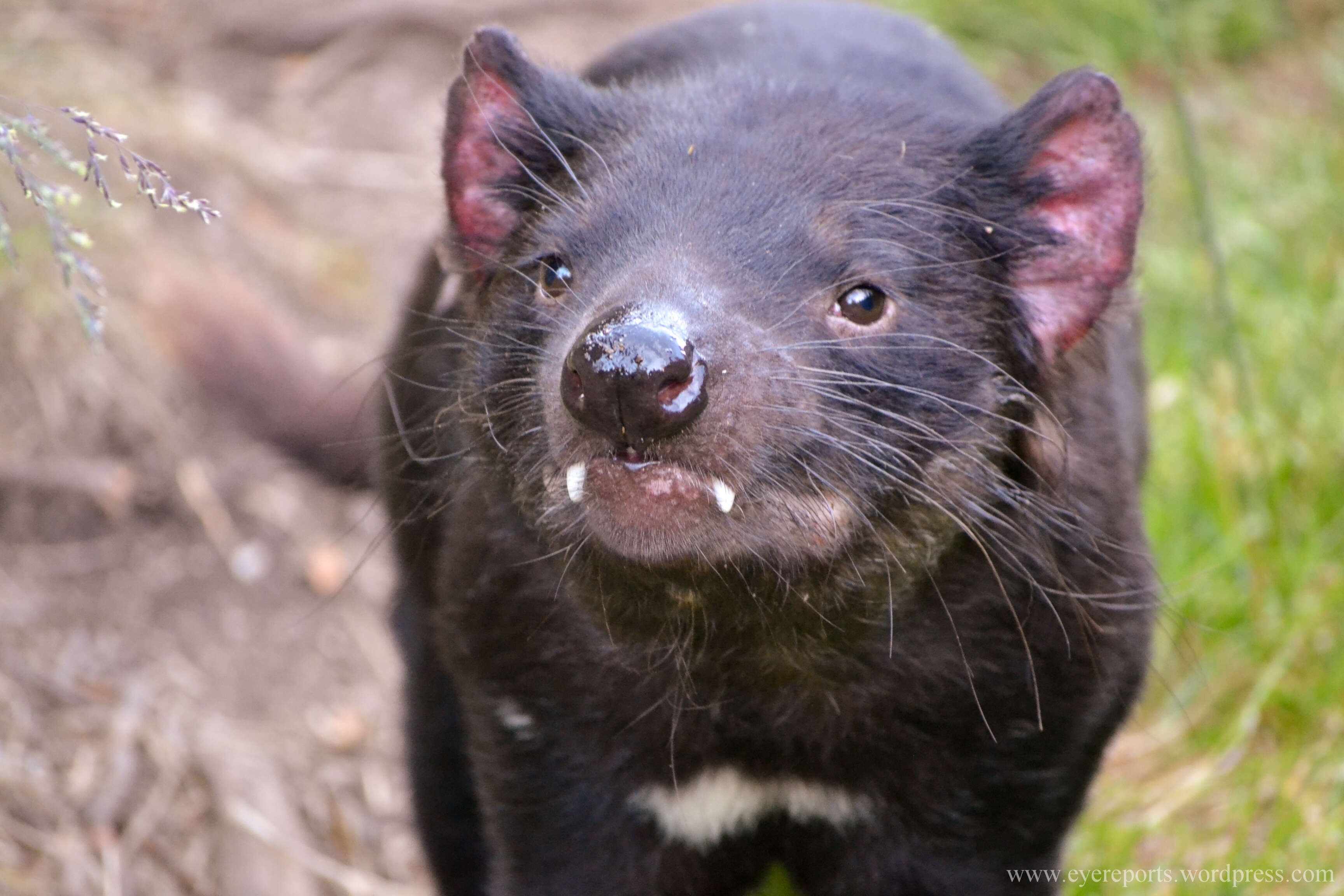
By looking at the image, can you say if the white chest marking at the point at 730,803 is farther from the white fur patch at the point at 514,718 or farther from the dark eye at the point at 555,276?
the dark eye at the point at 555,276

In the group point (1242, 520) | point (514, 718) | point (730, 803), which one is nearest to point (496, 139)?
point (514, 718)

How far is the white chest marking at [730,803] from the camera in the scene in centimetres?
263

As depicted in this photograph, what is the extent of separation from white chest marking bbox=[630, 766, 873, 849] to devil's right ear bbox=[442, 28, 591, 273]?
0.95m

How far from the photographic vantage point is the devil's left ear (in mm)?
2342

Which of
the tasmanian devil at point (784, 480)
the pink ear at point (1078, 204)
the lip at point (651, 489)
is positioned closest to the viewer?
the lip at point (651, 489)

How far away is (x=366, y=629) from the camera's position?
4.70 m

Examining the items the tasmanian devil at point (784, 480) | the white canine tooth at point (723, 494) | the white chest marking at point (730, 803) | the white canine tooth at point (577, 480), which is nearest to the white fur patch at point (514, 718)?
the tasmanian devil at point (784, 480)

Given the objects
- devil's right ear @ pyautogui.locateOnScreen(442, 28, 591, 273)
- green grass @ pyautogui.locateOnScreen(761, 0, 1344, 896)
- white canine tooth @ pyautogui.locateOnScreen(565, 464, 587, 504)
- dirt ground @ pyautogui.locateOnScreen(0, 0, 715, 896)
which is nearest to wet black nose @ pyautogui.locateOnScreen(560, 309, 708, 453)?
white canine tooth @ pyautogui.locateOnScreen(565, 464, 587, 504)

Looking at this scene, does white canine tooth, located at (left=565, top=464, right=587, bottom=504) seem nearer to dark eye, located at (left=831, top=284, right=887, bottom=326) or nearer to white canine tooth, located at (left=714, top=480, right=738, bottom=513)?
white canine tooth, located at (left=714, top=480, right=738, bottom=513)

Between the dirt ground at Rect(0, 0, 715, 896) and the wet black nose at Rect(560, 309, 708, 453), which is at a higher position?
the wet black nose at Rect(560, 309, 708, 453)

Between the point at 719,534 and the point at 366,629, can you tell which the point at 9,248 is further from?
the point at 366,629

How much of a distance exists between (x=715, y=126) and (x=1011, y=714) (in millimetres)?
1076

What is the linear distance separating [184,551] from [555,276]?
2.59 meters

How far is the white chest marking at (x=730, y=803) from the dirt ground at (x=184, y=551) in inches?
34.7
